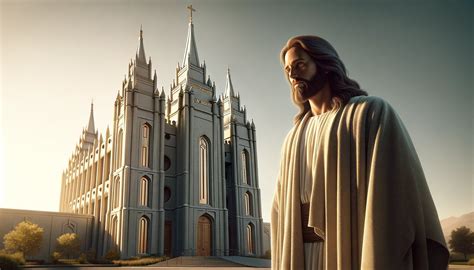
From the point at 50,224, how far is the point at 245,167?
17854 mm

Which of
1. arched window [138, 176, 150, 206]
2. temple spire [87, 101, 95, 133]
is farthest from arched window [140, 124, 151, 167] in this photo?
temple spire [87, 101, 95, 133]

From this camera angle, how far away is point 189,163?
3192 cm

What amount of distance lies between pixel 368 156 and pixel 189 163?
3034 cm

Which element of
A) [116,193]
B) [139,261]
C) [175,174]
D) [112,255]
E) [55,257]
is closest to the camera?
[139,261]

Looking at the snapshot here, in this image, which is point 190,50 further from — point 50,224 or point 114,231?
point 50,224

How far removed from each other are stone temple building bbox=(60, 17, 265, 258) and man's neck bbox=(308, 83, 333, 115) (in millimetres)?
27346

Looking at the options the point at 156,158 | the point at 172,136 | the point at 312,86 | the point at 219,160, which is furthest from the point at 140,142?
the point at 312,86

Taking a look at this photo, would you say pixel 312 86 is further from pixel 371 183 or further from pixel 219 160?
pixel 219 160

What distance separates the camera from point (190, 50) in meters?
38.5

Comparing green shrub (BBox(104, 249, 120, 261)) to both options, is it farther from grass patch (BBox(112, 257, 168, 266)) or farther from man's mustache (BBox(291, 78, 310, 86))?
man's mustache (BBox(291, 78, 310, 86))

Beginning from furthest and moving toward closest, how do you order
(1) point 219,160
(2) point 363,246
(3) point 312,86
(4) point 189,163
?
(1) point 219,160, (4) point 189,163, (3) point 312,86, (2) point 363,246

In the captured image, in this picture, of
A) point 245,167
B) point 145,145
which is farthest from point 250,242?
point 145,145

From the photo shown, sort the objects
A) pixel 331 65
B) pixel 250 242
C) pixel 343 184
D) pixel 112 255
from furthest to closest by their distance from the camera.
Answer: pixel 250 242
pixel 112 255
pixel 331 65
pixel 343 184

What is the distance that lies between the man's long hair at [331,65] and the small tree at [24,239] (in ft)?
96.8
